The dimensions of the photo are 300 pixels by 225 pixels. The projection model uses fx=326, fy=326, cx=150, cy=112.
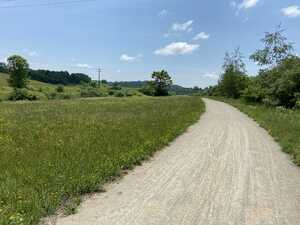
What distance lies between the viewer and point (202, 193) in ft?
18.8

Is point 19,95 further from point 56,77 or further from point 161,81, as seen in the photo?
point 56,77

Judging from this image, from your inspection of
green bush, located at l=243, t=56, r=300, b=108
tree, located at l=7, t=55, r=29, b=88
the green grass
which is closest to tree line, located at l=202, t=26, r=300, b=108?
green bush, located at l=243, t=56, r=300, b=108

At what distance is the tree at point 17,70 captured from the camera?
80.9 metres

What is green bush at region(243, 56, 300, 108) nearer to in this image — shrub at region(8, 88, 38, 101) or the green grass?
the green grass

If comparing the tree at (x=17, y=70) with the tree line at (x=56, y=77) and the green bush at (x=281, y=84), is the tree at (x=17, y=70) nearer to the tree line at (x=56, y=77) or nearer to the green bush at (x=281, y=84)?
the tree line at (x=56, y=77)

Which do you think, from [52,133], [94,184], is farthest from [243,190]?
[52,133]

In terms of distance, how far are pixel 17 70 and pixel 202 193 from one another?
275ft

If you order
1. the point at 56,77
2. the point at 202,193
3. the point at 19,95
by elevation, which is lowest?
the point at 19,95

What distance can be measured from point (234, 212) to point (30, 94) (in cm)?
5912

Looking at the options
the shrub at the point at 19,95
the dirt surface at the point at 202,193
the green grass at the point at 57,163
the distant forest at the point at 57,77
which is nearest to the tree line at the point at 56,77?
the distant forest at the point at 57,77

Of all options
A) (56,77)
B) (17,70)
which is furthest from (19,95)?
(56,77)

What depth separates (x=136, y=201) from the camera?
17.3ft

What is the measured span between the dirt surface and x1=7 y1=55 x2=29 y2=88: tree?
7921 cm

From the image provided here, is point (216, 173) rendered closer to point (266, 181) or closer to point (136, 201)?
point (266, 181)
